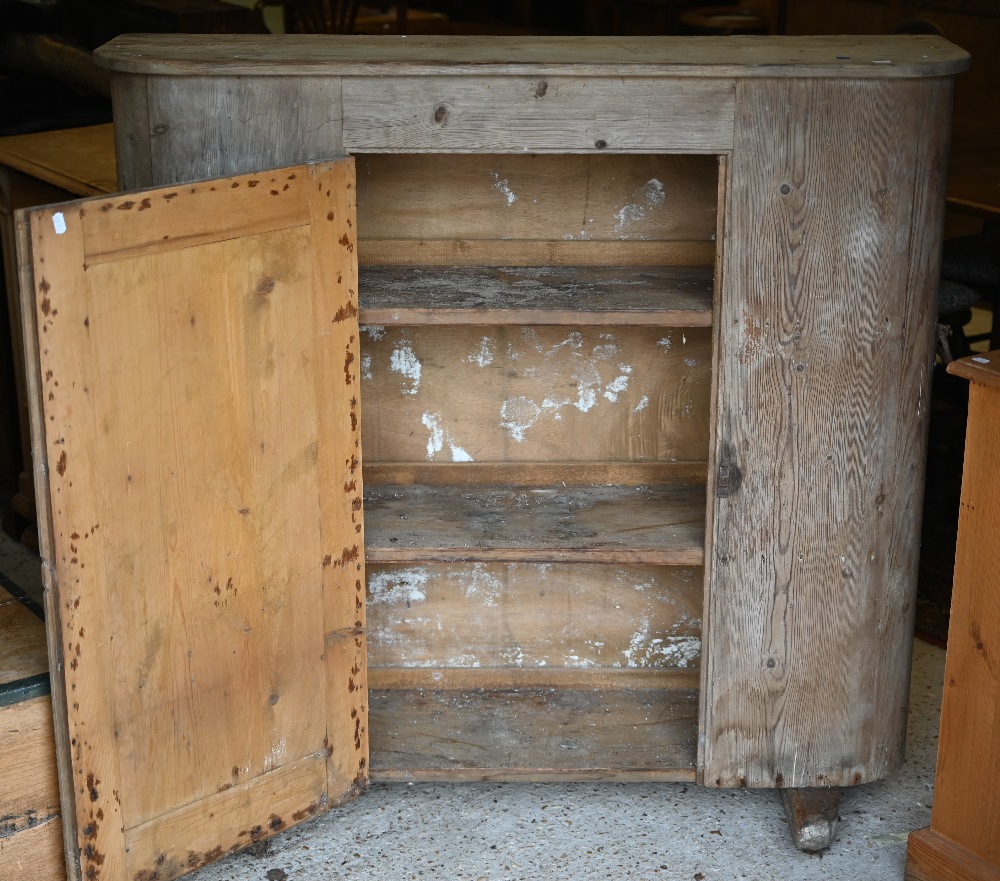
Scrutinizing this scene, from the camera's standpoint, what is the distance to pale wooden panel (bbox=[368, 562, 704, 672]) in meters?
3.00

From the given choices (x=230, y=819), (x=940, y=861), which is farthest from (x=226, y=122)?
(x=940, y=861)

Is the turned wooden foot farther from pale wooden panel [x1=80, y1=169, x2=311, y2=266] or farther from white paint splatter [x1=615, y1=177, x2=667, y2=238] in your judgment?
pale wooden panel [x1=80, y1=169, x2=311, y2=266]

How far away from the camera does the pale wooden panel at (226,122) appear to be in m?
2.32

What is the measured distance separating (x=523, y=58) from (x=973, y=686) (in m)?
1.30

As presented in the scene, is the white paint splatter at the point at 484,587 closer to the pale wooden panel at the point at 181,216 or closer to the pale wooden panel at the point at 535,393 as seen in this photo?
the pale wooden panel at the point at 535,393

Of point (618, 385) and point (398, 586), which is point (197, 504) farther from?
point (618, 385)

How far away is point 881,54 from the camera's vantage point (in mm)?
2414

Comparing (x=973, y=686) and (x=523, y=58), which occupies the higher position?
(x=523, y=58)

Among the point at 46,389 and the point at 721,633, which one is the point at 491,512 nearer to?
the point at 721,633

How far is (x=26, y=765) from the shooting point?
7.80ft

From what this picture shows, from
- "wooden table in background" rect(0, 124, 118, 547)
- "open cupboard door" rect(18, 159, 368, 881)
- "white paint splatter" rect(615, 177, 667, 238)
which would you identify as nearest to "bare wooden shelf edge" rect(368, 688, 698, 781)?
"open cupboard door" rect(18, 159, 368, 881)

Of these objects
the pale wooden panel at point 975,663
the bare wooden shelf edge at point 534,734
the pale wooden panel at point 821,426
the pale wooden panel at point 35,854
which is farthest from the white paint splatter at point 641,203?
the pale wooden panel at point 35,854

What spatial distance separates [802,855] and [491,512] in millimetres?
876

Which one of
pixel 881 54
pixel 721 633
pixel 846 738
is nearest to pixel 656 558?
pixel 721 633
